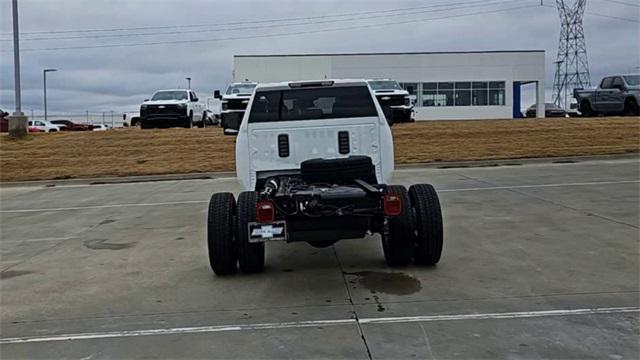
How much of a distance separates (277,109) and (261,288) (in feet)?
7.70

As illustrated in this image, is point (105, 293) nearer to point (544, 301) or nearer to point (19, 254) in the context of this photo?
point (19, 254)

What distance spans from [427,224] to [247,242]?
1840 millimetres

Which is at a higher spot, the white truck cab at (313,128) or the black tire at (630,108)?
the black tire at (630,108)

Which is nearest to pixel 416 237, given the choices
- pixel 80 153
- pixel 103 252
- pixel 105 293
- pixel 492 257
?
pixel 492 257

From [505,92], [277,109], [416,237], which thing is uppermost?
[505,92]

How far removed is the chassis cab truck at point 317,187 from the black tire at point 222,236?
0.4 inches

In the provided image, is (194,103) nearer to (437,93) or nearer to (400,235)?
(400,235)

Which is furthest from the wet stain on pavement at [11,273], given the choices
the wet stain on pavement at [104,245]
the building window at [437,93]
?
the building window at [437,93]

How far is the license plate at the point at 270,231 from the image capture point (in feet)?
20.2

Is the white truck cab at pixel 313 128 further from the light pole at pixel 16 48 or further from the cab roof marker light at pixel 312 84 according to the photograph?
the light pole at pixel 16 48

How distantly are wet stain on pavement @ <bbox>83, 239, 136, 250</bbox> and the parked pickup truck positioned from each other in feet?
81.9

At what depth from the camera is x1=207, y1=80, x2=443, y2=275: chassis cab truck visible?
6.14 meters

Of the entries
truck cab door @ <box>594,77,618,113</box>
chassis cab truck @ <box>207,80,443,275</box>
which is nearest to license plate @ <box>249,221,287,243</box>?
chassis cab truck @ <box>207,80,443,275</box>

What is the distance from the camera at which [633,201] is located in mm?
11328
